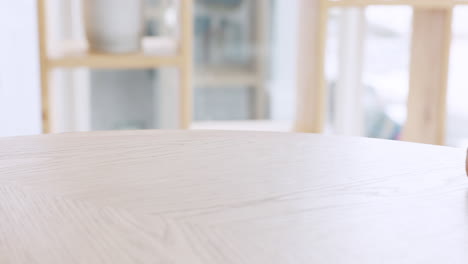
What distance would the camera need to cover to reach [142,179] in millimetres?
615

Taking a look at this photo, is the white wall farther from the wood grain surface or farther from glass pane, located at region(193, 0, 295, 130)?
the wood grain surface

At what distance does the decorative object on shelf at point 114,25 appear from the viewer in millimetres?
1792

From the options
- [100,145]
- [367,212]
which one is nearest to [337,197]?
[367,212]

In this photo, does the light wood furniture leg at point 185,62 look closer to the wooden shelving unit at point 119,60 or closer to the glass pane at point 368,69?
the wooden shelving unit at point 119,60

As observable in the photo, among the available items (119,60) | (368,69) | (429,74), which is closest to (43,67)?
(119,60)

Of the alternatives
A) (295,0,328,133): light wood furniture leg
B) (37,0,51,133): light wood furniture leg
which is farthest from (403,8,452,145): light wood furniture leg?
(37,0,51,133): light wood furniture leg

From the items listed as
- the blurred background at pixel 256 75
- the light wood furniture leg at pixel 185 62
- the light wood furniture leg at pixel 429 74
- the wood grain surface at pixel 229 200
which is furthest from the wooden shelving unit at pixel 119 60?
the wood grain surface at pixel 229 200

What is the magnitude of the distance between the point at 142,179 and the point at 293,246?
0.75 ft

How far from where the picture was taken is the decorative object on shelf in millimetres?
1792

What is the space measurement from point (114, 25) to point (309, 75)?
712mm

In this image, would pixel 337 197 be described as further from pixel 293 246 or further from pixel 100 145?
pixel 100 145

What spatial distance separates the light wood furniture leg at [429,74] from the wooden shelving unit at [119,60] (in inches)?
31.9

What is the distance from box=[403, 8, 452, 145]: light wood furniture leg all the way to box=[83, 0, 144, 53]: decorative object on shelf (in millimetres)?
965

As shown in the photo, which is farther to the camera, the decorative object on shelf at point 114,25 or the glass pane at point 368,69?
the glass pane at point 368,69
